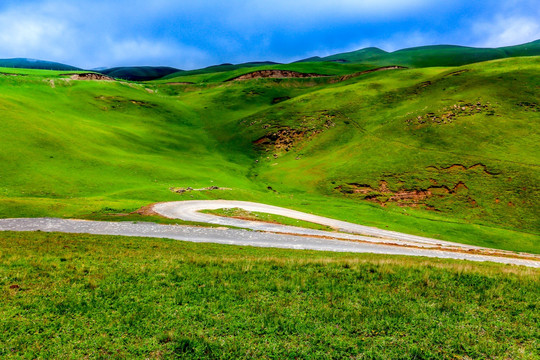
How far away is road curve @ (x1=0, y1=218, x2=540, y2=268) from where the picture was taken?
29109mm

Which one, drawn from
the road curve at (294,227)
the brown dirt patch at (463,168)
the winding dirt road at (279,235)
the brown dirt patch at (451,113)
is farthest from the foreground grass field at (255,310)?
the brown dirt patch at (451,113)

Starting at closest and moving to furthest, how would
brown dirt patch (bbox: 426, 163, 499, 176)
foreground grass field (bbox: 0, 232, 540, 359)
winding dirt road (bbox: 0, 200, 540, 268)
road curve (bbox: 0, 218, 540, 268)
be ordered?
foreground grass field (bbox: 0, 232, 540, 359) → road curve (bbox: 0, 218, 540, 268) → winding dirt road (bbox: 0, 200, 540, 268) → brown dirt patch (bbox: 426, 163, 499, 176)

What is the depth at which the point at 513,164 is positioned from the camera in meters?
59.9

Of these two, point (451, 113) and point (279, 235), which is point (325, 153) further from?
point (279, 235)

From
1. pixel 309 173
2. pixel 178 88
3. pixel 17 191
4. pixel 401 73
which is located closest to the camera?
pixel 17 191

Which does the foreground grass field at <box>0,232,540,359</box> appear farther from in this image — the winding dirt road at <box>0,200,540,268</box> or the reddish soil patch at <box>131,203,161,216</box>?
the reddish soil patch at <box>131,203,161,216</box>

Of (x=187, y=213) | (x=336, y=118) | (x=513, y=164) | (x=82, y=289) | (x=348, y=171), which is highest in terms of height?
(x=336, y=118)

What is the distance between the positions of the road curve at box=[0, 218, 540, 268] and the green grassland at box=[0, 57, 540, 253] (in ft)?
15.2

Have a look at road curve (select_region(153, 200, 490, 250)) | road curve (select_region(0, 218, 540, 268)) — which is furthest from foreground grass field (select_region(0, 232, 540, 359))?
road curve (select_region(153, 200, 490, 250))

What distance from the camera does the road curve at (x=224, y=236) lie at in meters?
29.1

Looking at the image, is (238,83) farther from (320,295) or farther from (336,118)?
(320,295)

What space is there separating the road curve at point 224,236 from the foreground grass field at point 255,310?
1506 centimetres

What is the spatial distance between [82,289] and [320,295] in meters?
9.54

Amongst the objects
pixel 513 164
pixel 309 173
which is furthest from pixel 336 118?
pixel 513 164
